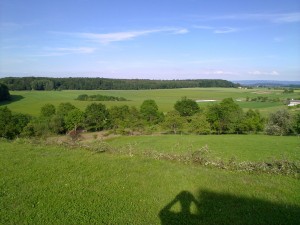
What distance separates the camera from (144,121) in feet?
208

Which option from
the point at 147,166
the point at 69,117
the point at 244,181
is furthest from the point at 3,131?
the point at 244,181

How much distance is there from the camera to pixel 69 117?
196 feet

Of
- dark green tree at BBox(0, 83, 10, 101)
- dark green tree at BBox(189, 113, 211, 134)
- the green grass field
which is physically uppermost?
dark green tree at BBox(0, 83, 10, 101)

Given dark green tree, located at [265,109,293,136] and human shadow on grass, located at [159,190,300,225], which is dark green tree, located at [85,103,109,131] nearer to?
dark green tree, located at [265,109,293,136]

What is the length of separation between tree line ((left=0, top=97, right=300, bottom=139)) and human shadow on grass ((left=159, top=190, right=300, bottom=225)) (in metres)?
50.6

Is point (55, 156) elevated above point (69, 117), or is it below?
above

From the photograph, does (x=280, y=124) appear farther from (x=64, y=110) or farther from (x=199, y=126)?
(x=64, y=110)

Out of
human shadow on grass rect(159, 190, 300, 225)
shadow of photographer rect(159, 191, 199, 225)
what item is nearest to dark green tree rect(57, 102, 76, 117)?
A: shadow of photographer rect(159, 191, 199, 225)

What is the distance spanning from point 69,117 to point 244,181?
2188 inches

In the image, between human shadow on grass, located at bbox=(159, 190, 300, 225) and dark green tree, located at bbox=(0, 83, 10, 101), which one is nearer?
human shadow on grass, located at bbox=(159, 190, 300, 225)

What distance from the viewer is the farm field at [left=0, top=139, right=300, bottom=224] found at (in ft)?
20.9

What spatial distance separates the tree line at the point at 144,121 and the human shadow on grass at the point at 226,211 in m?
50.6

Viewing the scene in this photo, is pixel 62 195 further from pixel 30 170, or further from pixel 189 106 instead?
pixel 189 106

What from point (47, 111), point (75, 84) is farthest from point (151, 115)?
point (75, 84)
